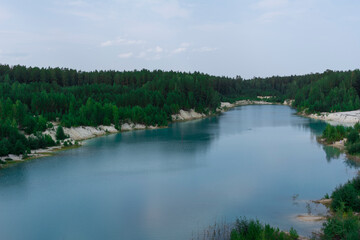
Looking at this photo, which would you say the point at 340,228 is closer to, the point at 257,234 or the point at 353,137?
the point at 257,234

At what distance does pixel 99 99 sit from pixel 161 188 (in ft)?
246

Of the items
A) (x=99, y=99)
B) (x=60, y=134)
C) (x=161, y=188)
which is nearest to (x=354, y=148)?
(x=161, y=188)

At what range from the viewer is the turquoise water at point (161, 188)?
90.1 ft

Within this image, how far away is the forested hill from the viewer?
6719 centimetres

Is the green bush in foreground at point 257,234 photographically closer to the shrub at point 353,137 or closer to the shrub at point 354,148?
the shrub at point 354,148

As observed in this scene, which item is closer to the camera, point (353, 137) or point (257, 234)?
point (257, 234)

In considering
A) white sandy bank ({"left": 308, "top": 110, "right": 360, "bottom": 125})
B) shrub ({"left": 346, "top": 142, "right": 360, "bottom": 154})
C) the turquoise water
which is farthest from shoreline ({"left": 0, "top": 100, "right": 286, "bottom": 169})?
shrub ({"left": 346, "top": 142, "right": 360, "bottom": 154})

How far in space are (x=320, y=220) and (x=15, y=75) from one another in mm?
144122

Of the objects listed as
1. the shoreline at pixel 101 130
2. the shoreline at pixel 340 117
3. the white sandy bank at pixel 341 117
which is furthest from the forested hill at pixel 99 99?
the white sandy bank at pixel 341 117

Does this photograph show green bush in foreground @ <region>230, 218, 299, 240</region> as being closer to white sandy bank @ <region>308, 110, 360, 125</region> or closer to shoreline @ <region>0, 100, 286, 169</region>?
shoreline @ <region>0, 100, 286, 169</region>

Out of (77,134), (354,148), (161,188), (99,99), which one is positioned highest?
(99,99)

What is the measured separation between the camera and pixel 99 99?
354ft

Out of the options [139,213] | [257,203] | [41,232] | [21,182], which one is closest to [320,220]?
[257,203]

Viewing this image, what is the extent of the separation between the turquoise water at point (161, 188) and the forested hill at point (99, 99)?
38.9ft
